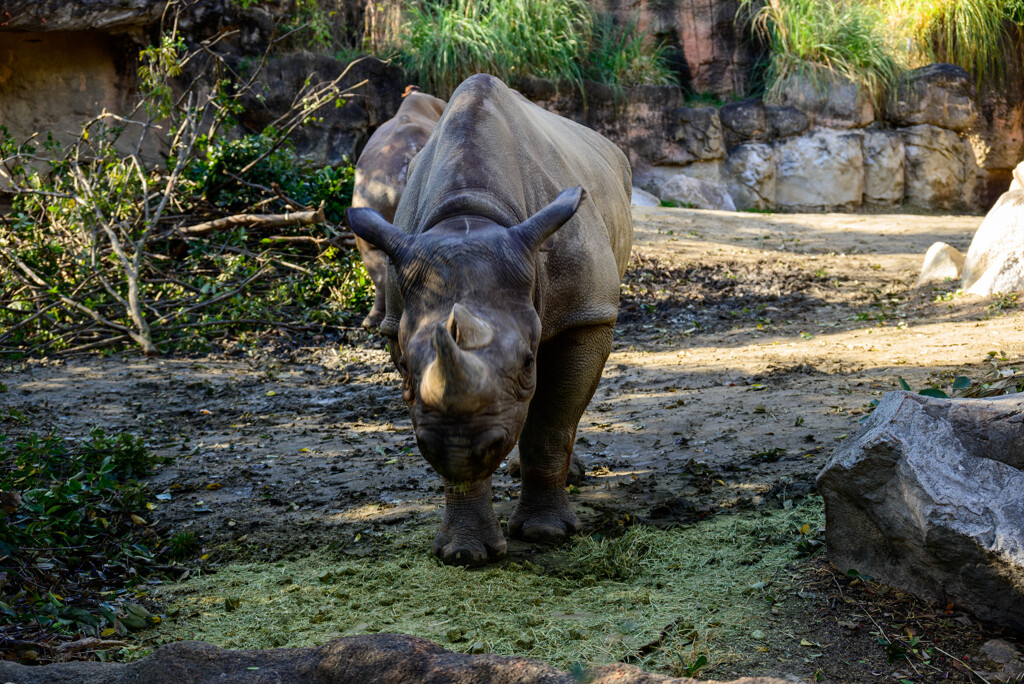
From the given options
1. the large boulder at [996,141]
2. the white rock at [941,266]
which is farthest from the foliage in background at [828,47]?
the white rock at [941,266]

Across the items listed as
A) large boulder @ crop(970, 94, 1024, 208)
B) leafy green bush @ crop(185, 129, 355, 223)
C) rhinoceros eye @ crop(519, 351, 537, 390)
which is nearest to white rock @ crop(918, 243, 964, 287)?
leafy green bush @ crop(185, 129, 355, 223)

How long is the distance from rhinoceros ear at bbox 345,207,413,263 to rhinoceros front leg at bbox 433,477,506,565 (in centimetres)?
100

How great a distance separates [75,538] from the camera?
3756 millimetres

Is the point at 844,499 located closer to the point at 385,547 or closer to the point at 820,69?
the point at 385,547

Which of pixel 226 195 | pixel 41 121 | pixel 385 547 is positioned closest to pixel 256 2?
pixel 41 121

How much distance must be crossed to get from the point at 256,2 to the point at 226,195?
4069 mm

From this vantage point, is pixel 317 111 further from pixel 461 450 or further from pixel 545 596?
pixel 461 450

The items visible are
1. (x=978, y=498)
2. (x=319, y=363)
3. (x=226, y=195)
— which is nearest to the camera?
(x=978, y=498)

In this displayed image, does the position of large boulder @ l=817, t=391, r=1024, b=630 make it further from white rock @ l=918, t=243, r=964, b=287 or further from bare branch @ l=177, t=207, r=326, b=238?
bare branch @ l=177, t=207, r=326, b=238

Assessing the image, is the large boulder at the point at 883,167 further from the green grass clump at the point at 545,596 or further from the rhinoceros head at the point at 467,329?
the rhinoceros head at the point at 467,329

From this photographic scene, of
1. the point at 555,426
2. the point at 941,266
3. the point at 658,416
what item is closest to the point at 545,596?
the point at 555,426

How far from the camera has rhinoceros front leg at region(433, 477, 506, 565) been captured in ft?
11.7

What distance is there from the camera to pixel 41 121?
11773mm

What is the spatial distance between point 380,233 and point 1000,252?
6.31 metres
